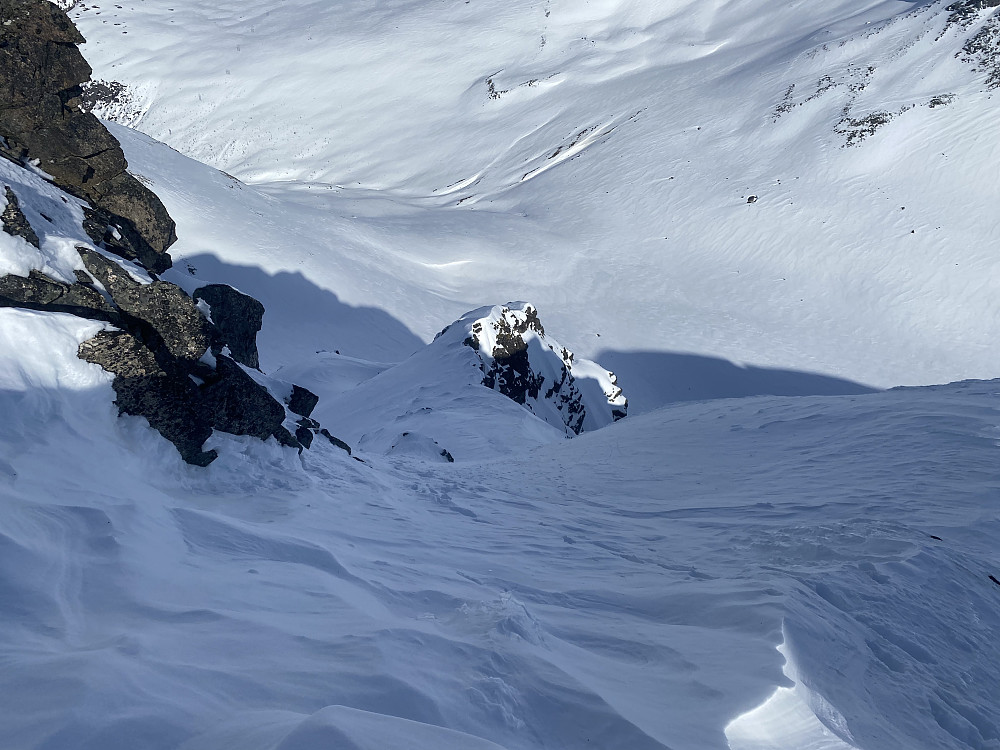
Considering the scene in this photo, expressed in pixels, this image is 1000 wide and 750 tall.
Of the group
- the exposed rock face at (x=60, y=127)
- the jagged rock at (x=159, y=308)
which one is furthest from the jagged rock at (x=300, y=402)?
the exposed rock face at (x=60, y=127)

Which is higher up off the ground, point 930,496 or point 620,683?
point 930,496

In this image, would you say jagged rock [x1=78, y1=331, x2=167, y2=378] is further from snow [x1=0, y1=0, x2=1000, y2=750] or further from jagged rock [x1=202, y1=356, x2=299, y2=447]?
jagged rock [x1=202, y1=356, x2=299, y2=447]

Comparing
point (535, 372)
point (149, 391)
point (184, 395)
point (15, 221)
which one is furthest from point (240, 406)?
point (535, 372)

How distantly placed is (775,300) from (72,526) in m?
25.7

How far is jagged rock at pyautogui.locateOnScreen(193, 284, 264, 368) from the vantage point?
9.98 meters

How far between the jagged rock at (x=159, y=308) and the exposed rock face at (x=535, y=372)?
10.3 meters

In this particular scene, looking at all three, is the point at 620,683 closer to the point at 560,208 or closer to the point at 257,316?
the point at 257,316

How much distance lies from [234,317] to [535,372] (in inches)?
368

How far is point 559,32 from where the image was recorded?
56.7m

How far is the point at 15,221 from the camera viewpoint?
6.09 m

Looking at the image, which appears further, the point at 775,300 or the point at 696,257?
the point at 696,257

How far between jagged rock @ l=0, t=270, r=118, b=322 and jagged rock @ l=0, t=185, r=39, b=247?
14.6 inches

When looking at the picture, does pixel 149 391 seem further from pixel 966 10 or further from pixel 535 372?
pixel 966 10

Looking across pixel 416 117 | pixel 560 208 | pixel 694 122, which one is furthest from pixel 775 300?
pixel 416 117
